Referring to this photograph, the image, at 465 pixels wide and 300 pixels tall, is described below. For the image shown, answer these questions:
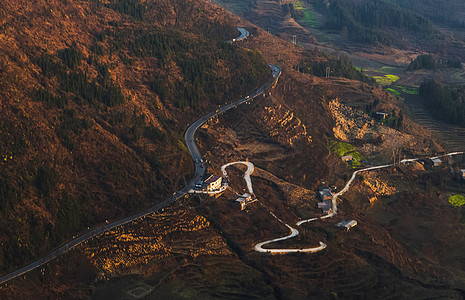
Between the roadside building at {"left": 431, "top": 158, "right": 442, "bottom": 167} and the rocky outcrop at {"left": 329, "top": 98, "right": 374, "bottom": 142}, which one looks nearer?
the roadside building at {"left": 431, "top": 158, "right": 442, "bottom": 167}

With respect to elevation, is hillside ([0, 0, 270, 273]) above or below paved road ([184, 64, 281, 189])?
above

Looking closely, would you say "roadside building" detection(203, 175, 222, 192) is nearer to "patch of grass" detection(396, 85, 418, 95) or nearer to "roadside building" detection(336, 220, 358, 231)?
"roadside building" detection(336, 220, 358, 231)

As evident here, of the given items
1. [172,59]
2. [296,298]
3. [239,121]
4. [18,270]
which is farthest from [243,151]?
[18,270]

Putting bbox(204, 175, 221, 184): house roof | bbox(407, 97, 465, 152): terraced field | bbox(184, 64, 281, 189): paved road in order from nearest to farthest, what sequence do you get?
bbox(204, 175, 221, 184): house roof → bbox(184, 64, 281, 189): paved road → bbox(407, 97, 465, 152): terraced field

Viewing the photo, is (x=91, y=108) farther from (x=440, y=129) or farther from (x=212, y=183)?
(x=440, y=129)

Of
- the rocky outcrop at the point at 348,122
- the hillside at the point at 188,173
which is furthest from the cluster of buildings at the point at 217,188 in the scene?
the rocky outcrop at the point at 348,122

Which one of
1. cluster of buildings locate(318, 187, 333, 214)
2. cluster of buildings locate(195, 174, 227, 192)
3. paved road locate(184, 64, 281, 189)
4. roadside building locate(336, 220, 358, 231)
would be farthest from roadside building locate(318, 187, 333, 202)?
paved road locate(184, 64, 281, 189)

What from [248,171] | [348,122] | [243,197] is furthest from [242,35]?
[243,197]

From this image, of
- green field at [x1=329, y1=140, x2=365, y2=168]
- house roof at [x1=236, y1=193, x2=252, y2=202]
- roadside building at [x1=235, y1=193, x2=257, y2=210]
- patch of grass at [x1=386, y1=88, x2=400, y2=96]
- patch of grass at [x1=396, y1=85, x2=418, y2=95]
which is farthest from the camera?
patch of grass at [x1=396, y1=85, x2=418, y2=95]
